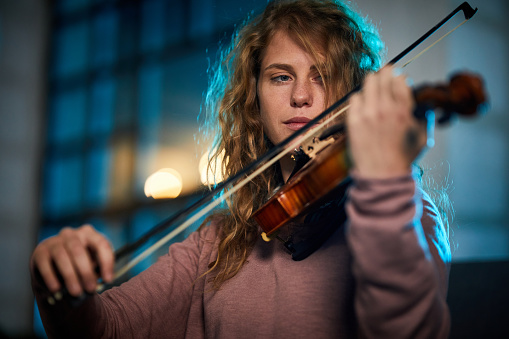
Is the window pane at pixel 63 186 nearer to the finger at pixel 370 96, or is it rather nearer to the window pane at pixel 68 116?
the window pane at pixel 68 116

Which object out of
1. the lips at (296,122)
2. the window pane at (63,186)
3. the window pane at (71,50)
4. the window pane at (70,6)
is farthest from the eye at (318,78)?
the window pane at (70,6)

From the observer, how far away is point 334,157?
752 mm

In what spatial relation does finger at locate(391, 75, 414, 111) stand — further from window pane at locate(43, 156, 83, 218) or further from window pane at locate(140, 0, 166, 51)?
window pane at locate(43, 156, 83, 218)

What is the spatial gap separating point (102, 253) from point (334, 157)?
45 centimetres

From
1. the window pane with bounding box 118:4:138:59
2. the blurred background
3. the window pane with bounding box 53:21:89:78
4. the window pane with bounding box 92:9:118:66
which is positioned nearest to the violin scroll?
the blurred background

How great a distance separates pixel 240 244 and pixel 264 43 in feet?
2.13

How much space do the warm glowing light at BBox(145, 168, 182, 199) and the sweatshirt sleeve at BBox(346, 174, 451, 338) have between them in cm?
258

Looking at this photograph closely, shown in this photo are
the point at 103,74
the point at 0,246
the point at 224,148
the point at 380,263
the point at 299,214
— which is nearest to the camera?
the point at 380,263

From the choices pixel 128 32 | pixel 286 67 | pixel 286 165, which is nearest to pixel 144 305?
pixel 286 165

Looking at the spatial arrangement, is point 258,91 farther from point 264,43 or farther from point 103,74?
point 103,74

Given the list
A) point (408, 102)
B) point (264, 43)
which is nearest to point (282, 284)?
point (408, 102)

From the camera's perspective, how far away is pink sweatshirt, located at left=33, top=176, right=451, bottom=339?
0.57m

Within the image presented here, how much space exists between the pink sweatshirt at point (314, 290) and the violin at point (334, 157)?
0.12m

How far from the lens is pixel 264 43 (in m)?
1.32
